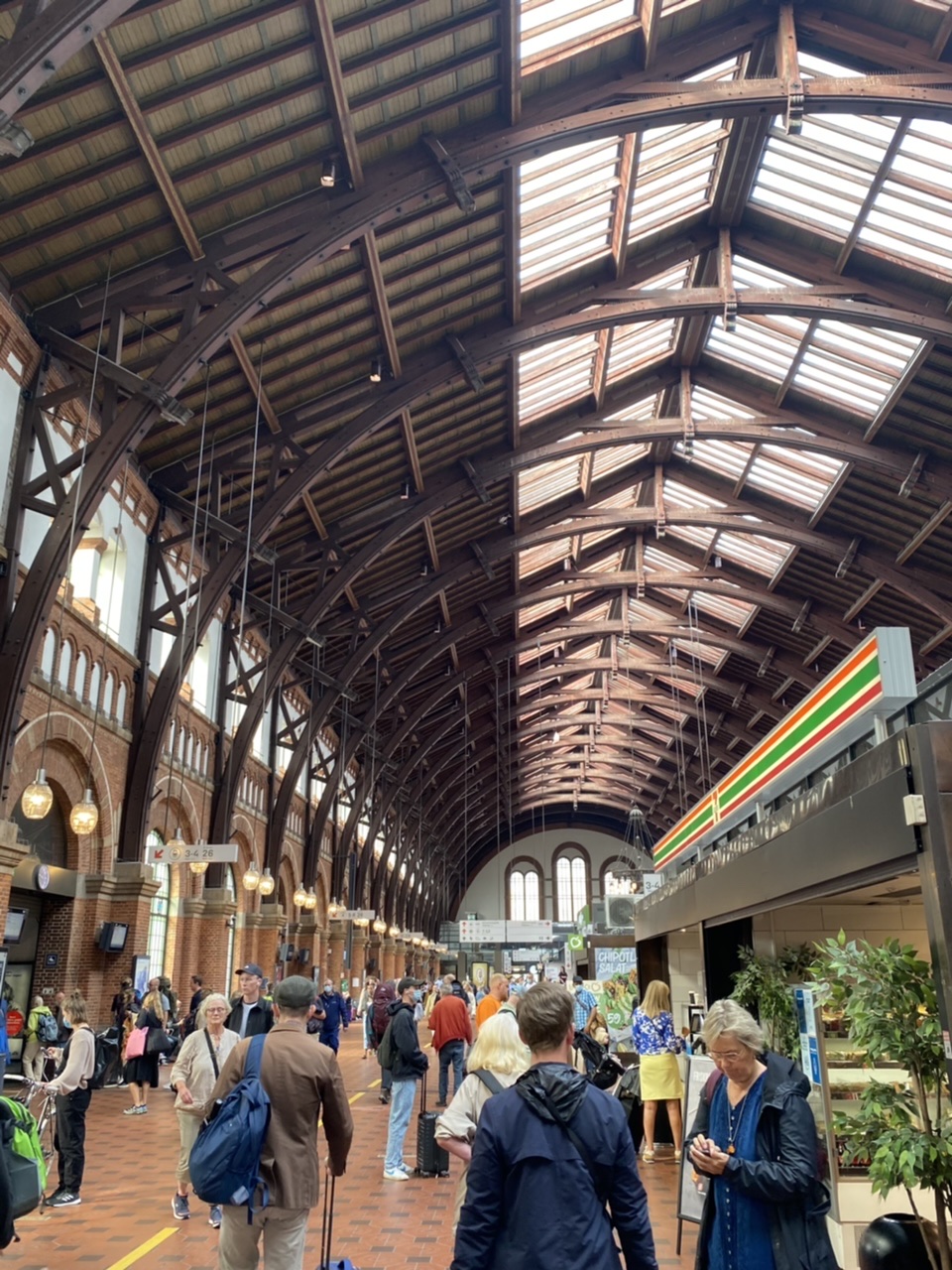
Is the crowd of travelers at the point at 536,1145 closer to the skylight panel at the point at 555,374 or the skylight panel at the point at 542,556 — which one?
the skylight panel at the point at 555,374

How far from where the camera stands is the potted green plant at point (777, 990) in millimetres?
8109

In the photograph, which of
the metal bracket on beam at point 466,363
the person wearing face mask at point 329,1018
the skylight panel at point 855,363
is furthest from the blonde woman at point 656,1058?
the skylight panel at point 855,363

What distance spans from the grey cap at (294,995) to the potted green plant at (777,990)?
5231 millimetres

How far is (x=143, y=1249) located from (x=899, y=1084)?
4.44m

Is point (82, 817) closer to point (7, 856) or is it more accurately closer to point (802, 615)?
point (7, 856)

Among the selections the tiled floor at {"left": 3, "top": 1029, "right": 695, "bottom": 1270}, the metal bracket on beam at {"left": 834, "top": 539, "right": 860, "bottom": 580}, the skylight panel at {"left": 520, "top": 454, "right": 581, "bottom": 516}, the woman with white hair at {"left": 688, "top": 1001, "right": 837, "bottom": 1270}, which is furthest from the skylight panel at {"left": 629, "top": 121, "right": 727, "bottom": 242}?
the woman with white hair at {"left": 688, "top": 1001, "right": 837, "bottom": 1270}

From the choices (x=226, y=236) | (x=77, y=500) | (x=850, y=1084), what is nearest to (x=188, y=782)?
(x=77, y=500)

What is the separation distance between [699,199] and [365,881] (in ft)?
78.5

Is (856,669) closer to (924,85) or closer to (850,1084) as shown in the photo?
(850,1084)

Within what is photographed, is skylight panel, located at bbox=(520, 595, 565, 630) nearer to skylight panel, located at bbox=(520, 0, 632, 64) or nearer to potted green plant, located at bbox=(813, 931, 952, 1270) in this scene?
skylight panel, located at bbox=(520, 0, 632, 64)

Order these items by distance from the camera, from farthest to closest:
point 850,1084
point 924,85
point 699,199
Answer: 1. point 699,199
2. point 924,85
3. point 850,1084

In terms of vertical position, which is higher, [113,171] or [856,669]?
[113,171]

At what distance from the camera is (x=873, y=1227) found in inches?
180

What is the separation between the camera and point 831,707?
6047mm
